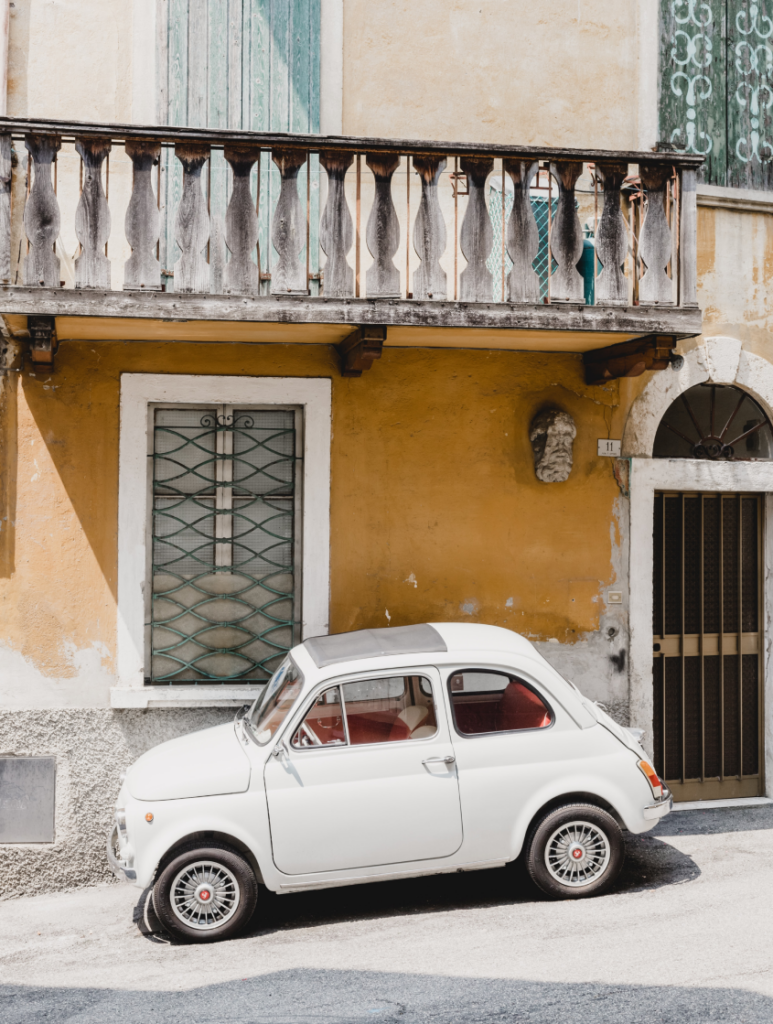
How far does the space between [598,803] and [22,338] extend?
535cm

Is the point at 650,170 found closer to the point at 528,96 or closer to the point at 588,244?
the point at 588,244

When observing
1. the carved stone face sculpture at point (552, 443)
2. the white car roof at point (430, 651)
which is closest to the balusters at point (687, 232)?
the carved stone face sculpture at point (552, 443)

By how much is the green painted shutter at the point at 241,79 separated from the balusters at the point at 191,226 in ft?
3.03

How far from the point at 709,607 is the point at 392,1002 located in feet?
16.0

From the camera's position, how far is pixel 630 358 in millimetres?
7137

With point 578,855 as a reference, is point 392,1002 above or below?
below

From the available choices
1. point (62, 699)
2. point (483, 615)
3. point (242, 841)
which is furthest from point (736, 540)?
point (62, 699)

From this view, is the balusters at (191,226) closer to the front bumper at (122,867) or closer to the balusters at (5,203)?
the balusters at (5,203)

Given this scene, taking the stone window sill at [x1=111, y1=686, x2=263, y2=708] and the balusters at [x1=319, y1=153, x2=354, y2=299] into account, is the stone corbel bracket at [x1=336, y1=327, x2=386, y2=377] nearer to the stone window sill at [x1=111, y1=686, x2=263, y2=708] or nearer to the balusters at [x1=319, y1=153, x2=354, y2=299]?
the balusters at [x1=319, y1=153, x2=354, y2=299]

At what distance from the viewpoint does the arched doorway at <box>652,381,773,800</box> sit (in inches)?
321

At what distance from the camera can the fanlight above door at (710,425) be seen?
815 centimetres

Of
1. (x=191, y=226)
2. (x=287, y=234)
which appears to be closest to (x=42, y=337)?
(x=191, y=226)

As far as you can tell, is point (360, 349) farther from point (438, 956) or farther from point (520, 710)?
point (438, 956)

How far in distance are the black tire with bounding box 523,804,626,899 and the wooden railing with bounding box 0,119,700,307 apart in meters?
3.47
